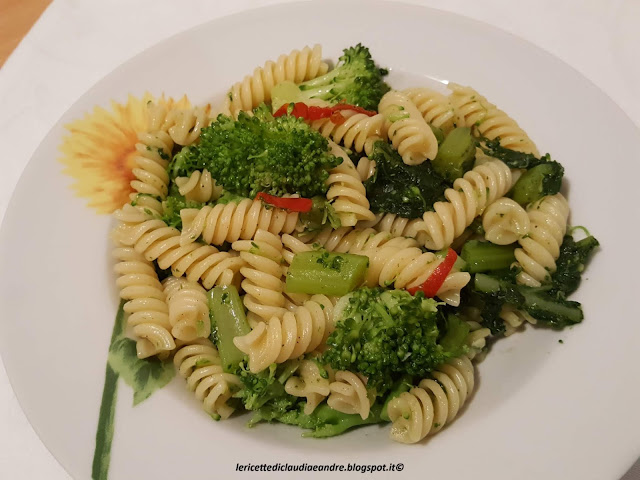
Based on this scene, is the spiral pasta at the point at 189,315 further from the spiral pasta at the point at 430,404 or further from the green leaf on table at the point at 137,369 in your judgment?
the spiral pasta at the point at 430,404

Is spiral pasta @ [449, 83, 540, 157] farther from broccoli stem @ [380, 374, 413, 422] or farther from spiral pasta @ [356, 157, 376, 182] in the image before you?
broccoli stem @ [380, 374, 413, 422]

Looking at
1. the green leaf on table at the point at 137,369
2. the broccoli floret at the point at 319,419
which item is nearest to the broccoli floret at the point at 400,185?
the broccoli floret at the point at 319,419

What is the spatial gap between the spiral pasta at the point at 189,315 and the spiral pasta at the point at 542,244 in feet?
4.75

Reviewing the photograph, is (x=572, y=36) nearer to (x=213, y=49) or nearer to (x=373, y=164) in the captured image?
(x=373, y=164)

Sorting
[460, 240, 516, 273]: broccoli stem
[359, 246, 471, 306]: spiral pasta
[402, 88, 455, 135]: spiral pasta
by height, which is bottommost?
[359, 246, 471, 306]: spiral pasta

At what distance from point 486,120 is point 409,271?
3.27 feet

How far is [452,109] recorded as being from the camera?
9.07ft

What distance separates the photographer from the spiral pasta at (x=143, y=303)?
2.24 m

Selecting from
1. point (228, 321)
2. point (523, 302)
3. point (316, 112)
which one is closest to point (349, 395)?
point (228, 321)

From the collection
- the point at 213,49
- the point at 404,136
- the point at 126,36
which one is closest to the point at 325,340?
the point at 404,136

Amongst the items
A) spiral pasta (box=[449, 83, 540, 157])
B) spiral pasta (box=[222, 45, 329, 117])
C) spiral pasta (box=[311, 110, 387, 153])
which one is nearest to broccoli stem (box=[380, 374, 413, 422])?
spiral pasta (box=[311, 110, 387, 153])

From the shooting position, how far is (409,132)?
8.39 ft

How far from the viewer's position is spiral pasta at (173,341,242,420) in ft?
7.16

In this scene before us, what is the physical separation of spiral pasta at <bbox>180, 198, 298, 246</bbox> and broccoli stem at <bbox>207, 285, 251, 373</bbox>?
257 millimetres
